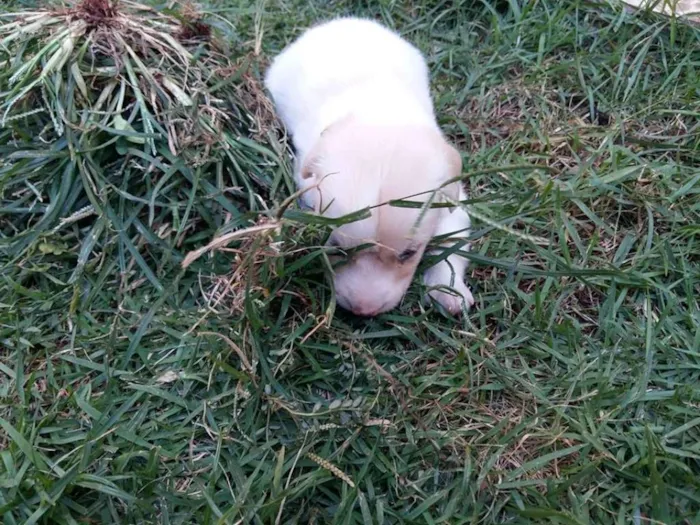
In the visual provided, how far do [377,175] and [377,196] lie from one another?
0.28 ft

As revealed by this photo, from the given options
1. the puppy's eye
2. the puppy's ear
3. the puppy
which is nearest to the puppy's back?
the puppy

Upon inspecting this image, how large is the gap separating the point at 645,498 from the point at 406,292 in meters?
1.21

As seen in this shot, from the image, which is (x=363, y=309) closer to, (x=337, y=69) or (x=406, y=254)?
(x=406, y=254)

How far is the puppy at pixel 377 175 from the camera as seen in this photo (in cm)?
236

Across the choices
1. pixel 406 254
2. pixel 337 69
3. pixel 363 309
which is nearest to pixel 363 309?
pixel 363 309

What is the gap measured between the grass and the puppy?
14cm

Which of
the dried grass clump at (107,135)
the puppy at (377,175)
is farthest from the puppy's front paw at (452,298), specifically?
the dried grass clump at (107,135)

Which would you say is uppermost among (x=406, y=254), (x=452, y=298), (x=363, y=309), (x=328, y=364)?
(x=406, y=254)

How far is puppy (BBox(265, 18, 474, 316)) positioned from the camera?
2363 mm

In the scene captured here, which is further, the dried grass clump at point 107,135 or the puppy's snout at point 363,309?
the dried grass clump at point 107,135

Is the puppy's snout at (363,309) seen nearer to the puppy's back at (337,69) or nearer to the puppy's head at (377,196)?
the puppy's head at (377,196)

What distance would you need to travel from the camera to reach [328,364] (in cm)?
255

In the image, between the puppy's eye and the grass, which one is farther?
the puppy's eye

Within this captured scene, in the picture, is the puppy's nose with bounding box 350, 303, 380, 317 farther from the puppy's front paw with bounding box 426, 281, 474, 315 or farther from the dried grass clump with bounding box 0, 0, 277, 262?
the dried grass clump with bounding box 0, 0, 277, 262
